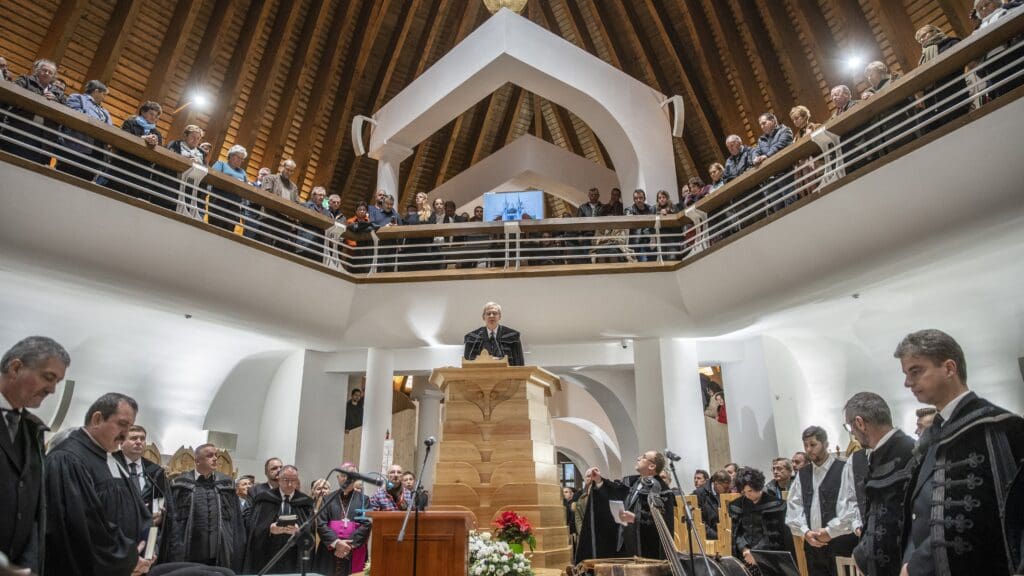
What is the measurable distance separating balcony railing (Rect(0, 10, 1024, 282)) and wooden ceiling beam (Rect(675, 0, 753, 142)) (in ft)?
10.1

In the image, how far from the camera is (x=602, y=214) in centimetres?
957

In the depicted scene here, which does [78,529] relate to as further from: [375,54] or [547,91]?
[375,54]

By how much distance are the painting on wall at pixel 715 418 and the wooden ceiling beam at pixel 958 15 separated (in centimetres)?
675

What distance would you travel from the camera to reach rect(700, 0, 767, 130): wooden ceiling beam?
10.7m

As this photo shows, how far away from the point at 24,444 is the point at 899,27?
9.66 metres

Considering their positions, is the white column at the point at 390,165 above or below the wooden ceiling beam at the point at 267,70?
below

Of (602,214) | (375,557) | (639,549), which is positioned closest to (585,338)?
(602,214)

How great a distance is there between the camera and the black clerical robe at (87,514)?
249cm

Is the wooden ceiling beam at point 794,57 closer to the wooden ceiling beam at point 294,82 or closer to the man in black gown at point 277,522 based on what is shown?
the wooden ceiling beam at point 294,82

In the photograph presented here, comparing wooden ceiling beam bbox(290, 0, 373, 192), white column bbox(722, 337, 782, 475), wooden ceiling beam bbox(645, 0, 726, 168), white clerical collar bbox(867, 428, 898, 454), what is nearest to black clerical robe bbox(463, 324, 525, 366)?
white clerical collar bbox(867, 428, 898, 454)

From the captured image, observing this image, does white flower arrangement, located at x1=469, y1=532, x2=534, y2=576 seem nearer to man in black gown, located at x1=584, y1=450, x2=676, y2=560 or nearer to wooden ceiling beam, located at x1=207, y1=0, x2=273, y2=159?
man in black gown, located at x1=584, y1=450, x2=676, y2=560

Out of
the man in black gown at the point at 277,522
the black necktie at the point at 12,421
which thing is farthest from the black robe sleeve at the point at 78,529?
the man in black gown at the point at 277,522

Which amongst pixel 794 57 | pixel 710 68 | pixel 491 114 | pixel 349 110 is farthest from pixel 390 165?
pixel 794 57

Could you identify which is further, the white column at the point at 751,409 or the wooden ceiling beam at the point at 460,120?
the wooden ceiling beam at the point at 460,120
